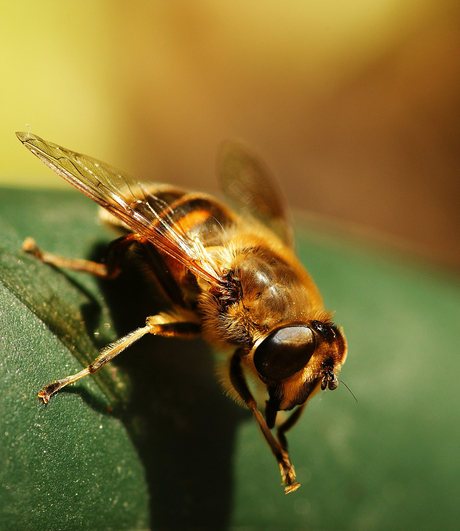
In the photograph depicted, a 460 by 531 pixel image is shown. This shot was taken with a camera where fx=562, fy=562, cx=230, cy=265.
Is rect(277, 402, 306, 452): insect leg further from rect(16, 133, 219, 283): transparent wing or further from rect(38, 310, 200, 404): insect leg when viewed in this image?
rect(16, 133, 219, 283): transparent wing

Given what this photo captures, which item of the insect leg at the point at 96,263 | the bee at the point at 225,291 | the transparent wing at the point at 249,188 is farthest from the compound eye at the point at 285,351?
the transparent wing at the point at 249,188

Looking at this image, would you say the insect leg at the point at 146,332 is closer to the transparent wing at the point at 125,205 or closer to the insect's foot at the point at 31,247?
the transparent wing at the point at 125,205

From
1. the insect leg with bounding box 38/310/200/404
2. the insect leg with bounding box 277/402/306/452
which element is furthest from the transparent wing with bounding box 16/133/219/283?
the insect leg with bounding box 277/402/306/452

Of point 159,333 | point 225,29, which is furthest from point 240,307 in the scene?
point 225,29

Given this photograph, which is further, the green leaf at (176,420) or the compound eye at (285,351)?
the compound eye at (285,351)

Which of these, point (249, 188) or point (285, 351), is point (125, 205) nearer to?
point (285, 351)

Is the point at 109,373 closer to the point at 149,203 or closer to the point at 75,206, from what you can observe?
the point at 149,203

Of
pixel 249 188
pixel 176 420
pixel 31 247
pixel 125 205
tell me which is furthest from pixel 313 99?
pixel 176 420

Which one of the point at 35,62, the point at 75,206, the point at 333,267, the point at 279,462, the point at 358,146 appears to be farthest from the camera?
the point at 358,146
